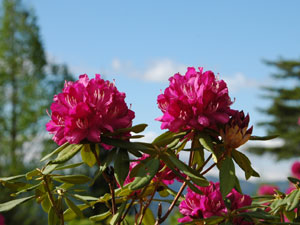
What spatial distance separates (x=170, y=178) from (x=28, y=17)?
1177cm

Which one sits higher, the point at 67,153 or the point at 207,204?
the point at 67,153

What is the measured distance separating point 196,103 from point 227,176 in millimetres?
220

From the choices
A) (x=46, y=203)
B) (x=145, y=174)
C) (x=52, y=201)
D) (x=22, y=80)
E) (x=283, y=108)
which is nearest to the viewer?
(x=145, y=174)

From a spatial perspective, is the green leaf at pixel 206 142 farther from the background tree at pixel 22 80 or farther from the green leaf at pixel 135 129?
the background tree at pixel 22 80

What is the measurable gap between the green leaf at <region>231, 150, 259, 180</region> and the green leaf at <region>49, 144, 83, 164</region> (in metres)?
0.45

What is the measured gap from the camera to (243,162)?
4.40ft

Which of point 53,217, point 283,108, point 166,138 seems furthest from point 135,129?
point 283,108

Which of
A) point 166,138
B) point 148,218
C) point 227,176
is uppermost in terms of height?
point 166,138

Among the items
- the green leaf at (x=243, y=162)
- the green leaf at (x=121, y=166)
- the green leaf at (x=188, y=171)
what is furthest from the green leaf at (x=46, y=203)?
the green leaf at (x=243, y=162)

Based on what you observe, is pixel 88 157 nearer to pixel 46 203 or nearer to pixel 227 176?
pixel 46 203

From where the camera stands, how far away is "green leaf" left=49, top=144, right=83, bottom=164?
4.02 feet

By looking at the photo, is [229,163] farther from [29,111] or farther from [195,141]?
[29,111]

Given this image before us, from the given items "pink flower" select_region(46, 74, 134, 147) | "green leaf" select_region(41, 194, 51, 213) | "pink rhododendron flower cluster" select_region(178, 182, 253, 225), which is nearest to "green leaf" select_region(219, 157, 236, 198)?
"pink rhododendron flower cluster" select_region(178, 182, 253, 225)

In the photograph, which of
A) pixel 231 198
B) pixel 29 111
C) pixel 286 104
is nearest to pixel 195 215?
pixel 231 198
